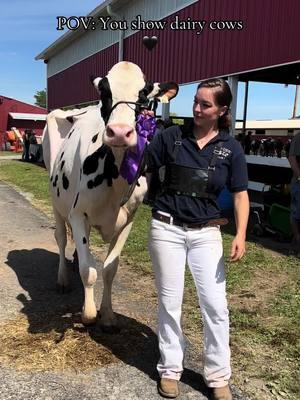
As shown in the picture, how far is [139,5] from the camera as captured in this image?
16797 millimetres

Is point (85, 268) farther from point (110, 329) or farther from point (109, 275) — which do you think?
point (110, 329)

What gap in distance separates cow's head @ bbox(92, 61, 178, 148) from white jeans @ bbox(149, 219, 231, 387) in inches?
23.7

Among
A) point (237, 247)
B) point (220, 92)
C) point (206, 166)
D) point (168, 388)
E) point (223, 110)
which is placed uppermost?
point (220, 92)

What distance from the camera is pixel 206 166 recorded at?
3062 mm

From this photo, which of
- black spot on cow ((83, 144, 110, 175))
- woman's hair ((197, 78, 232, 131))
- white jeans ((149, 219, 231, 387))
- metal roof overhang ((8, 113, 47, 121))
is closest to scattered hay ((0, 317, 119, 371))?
white jeans ((149, 219, 231, 387))

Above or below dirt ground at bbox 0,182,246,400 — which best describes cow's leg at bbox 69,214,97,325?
above

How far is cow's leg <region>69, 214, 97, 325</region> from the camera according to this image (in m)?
3.86

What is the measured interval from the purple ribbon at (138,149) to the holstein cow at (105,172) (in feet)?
0.13

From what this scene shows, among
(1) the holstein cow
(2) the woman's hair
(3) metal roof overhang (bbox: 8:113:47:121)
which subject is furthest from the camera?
(3) metal roof overhang (bbox: 8:113:47:121)

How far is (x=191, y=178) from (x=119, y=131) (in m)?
0.52

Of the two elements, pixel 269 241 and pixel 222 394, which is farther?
pixel 269 241

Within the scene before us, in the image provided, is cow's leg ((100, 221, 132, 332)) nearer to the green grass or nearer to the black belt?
the green grass

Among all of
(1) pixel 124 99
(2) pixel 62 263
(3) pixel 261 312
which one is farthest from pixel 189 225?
(2) pixel 62 263

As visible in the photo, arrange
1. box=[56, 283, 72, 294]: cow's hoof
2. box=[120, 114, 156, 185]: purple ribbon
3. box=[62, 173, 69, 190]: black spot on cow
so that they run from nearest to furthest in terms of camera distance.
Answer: box=[120, 114, 156, 185]: purple ribbon
box=[62, 173, 69, 190]: black spot on cow
box=[56, 283, 72, 294]: cow's hoof
